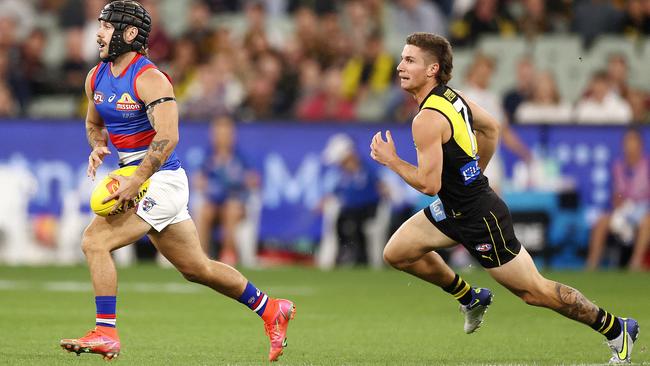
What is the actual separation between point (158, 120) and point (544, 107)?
10.3 m

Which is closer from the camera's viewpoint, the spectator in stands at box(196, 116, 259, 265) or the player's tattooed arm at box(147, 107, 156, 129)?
the player's tattooed arm at box(147, 107, 156, 129)

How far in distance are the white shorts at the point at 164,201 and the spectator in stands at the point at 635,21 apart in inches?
479

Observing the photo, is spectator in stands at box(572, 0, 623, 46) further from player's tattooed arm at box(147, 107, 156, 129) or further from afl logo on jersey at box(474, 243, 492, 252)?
player's tattooed arm at box(147, 107, 156, 129)

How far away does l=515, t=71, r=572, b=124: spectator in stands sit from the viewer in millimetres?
17906

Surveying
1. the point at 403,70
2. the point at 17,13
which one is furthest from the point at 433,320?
the point at 17,13

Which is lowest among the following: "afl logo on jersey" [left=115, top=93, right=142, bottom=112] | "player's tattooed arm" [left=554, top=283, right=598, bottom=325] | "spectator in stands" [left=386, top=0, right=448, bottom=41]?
"player's tattooed arm" [left=554, top=283, right=598, bottom=325]

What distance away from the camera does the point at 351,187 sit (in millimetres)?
17438

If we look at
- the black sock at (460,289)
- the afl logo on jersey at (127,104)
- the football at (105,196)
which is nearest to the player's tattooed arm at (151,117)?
the afl logo on jersey at (127,104)

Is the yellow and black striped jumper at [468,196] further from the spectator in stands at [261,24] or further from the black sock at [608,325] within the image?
the spectator in stands at [261,24]

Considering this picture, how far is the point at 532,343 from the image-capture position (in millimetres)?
9992

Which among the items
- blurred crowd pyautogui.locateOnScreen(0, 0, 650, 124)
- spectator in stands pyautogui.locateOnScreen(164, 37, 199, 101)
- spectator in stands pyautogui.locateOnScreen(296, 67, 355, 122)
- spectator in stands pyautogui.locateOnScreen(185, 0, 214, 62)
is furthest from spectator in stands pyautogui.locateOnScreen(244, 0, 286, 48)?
spectator in stands pyautogui.locateOnScreen(296, 67, 355, 122)

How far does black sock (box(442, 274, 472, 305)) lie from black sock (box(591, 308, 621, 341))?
116cm

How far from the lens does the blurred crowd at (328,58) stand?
1822 cm

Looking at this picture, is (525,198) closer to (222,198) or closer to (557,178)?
(557,178)
